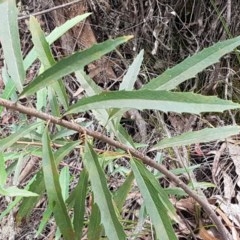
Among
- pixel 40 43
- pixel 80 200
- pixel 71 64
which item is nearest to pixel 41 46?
pixel 40 43

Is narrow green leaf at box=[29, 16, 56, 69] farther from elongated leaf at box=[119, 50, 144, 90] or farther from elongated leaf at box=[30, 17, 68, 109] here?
elongated leaf at box=[119, 50, 144, 90]

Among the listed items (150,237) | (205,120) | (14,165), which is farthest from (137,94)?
(205,120)

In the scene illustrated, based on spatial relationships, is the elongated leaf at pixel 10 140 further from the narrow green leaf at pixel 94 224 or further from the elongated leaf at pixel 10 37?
the narrow green leaf at pixel 94 224

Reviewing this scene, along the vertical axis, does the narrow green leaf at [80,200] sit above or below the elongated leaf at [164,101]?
below

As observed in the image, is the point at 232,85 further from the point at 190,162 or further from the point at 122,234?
the point at 122,234

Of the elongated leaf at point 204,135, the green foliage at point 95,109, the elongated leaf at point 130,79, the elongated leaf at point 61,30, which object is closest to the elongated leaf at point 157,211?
the green foliage at point 95,109

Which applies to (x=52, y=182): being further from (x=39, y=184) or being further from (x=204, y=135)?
(x=204, y=135)

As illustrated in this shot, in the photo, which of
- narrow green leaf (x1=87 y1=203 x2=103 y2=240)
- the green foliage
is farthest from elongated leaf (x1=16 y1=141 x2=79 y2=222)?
narrow green leaf (x1=87 y1=203 x2=103 y2=240)
